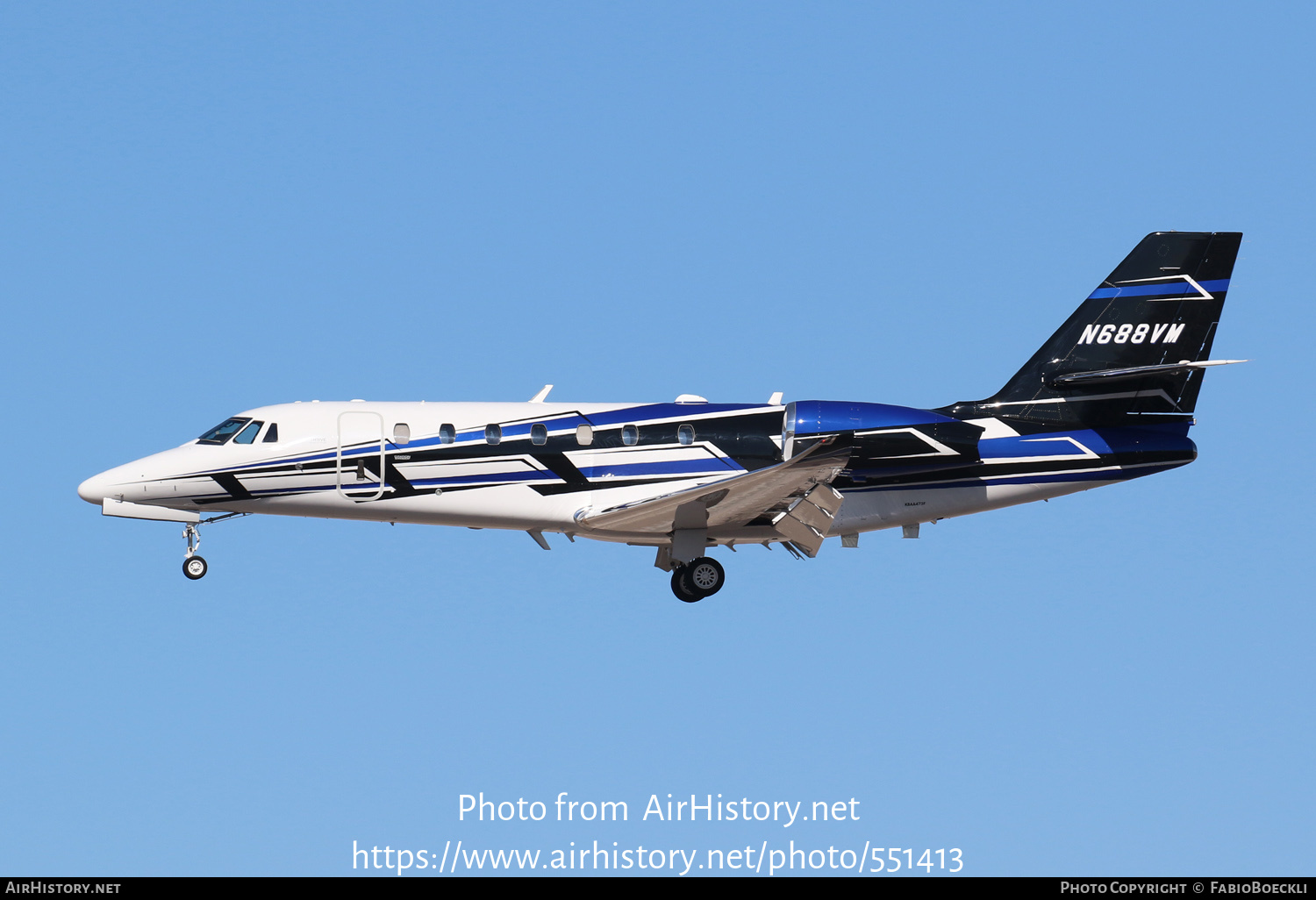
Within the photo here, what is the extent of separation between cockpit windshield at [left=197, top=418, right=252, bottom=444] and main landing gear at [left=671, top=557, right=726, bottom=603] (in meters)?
6.89

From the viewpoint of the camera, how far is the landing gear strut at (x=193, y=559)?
67.4 feet

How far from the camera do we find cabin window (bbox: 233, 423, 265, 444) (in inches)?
806

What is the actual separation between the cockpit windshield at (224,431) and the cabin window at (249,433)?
0.09 metres

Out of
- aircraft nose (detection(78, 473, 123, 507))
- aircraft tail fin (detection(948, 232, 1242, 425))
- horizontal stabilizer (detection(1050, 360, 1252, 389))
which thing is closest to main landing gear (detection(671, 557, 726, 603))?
aircraft tail fin (detection(948, 232, 1242, 425))

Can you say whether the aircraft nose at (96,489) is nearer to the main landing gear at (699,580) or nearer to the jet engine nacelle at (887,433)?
the main landing gear at (699,580)

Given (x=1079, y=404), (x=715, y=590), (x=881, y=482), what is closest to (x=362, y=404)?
(x=715, y=590)

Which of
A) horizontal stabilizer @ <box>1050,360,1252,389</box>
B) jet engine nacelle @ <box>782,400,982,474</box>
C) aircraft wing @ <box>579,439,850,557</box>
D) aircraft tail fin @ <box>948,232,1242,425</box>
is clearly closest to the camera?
aircraft wing @ <box>579,439,850,557</box>

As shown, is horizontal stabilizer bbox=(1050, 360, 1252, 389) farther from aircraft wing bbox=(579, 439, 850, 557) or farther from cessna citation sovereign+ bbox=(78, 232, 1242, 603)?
aircraft wing bbox=(579, 439, 850, 557)

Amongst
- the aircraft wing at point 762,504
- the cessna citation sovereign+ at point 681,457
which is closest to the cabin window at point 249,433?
the cessna citation sovereign+ at point 681,457

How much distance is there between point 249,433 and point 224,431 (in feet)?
1.53

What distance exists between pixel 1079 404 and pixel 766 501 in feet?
17.1

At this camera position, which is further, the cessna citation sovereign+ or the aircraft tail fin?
the aircraft tail fin

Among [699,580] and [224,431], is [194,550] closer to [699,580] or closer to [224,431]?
[224,431]

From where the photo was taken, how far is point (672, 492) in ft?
62.8
